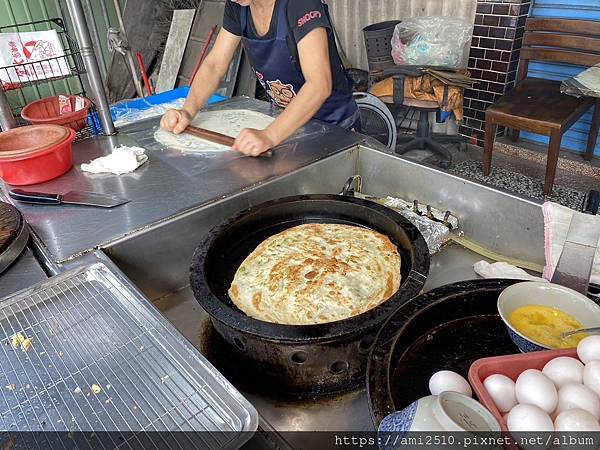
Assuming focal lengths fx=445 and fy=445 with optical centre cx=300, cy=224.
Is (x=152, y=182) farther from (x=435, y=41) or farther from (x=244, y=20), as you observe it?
(x=435, y=41)

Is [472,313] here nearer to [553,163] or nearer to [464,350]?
[464,350]

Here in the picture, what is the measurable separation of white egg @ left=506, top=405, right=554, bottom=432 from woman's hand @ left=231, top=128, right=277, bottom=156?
4.95ft

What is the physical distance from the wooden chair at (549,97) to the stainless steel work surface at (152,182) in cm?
240

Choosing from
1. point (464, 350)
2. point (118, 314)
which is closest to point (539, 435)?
point (464, 350)

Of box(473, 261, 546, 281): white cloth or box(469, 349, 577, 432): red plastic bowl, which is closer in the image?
box(469, 349, 577, 432): red plastic bowl

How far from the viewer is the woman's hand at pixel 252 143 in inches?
78.8

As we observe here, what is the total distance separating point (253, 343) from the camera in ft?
3.72

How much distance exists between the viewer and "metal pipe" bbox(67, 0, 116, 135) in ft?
6.49

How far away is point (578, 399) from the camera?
0.78 metres

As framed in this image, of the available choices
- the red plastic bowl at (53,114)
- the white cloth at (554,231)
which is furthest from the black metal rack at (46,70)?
the white cloth at (554,231)

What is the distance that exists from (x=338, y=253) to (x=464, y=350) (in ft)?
1.67

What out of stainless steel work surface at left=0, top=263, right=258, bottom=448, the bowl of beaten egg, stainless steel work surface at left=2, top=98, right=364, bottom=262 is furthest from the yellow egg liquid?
stainless steel work surface at left=2, top=98, right=364, bottom=262

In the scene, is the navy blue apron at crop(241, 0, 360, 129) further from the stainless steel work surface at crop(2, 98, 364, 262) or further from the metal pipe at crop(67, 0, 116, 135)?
the metal pipe at crop(67, 0, 116, 135)

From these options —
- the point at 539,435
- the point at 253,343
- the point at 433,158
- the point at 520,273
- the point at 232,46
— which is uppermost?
the point at 232,46
